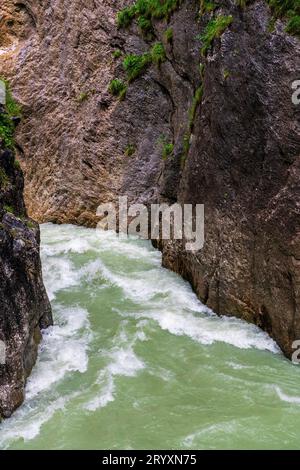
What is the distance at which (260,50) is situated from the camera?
766 centimetres

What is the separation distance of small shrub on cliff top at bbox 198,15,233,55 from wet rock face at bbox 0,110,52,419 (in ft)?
13.9

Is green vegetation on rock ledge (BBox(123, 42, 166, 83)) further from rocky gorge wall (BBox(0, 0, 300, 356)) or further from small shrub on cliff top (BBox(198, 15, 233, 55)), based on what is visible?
small shrub on cliff top (BBox(198, 15, 233, 55))

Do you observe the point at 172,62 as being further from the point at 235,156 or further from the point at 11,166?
the point at 11,166

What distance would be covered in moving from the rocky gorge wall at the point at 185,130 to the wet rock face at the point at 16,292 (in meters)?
3.20

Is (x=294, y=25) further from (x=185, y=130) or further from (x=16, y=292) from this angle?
(x=16, y=292)

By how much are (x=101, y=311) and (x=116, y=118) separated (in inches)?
348

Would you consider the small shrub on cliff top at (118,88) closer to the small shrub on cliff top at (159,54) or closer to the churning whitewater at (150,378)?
the small shrub on cliff top at (159,54)

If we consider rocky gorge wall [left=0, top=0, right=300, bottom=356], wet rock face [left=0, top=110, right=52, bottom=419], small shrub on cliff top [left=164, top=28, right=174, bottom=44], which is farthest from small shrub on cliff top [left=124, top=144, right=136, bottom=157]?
wet rock face [left=0, top=110, right=52, bottom=419]

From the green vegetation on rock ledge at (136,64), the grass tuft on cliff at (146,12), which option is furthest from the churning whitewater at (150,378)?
the green vegetation on rock ledge at (136,64)

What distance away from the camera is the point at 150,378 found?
6.34m

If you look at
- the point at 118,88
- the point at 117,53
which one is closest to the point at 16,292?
the point at 118,88

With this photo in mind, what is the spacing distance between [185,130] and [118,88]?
5.89 m

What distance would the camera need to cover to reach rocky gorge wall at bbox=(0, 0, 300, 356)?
7277 mm

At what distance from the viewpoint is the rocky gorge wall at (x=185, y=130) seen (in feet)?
23.9
